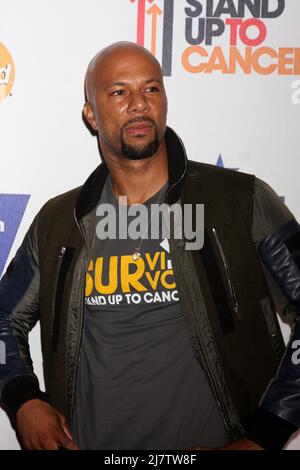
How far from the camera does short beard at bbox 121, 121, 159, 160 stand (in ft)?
5.73

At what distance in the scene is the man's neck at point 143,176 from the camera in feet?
5.94

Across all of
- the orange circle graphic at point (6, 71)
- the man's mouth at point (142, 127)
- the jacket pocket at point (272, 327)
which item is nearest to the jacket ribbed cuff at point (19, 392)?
the jacket pocket at point (272, 327)

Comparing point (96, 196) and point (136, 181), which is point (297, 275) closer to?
point (136, 181)

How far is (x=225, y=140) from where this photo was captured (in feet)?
6.86

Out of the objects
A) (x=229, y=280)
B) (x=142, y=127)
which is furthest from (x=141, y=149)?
(x=229, y=280)

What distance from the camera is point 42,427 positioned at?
5.19ft

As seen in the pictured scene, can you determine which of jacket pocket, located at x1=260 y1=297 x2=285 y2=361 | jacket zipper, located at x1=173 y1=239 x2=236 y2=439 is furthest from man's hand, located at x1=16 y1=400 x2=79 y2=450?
jacket pocket, located at x1=260 y1=297 x2=285 y2=361

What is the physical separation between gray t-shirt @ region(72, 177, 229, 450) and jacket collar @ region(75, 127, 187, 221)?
0.61ft

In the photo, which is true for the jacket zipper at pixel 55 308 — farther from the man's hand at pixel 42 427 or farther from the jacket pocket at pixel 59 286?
the man's hand at pixel 42 427

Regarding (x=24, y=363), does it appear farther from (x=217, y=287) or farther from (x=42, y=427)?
(x=217, y=287)

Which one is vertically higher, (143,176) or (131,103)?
(131,103)

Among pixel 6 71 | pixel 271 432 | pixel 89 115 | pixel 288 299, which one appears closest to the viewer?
pixel 271 432

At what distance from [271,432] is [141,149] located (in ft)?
3.19

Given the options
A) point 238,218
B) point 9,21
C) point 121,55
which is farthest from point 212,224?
point 9,21
